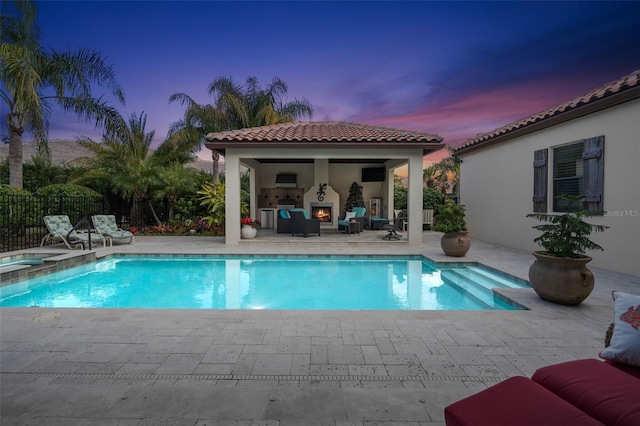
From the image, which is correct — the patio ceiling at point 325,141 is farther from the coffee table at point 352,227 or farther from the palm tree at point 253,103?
the palm tree at point 253,103

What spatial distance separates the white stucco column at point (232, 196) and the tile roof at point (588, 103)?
30.2ft

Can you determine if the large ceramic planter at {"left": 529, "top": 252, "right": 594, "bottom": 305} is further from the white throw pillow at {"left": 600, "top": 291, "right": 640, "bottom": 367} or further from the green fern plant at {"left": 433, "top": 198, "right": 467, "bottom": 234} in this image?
the green fern plant at {"left": 433, "top": 198, "right": 467, "bottom": 234}

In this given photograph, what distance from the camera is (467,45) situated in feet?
42.8

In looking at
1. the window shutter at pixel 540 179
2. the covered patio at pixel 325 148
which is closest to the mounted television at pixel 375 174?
the covered patio at pixel 325 148

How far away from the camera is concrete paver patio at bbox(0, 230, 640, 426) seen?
7.84 feet

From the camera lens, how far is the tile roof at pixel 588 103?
676cm

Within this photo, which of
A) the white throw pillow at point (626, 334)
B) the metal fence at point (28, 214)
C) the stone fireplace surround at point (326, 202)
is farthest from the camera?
the stone fireplace surround at point (326, 202)

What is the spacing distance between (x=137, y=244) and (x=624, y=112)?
14.1 m

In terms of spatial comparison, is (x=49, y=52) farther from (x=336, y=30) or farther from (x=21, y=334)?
(x=21, y=334)

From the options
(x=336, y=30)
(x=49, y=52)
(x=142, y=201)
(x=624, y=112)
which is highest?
(x=336, y=30)

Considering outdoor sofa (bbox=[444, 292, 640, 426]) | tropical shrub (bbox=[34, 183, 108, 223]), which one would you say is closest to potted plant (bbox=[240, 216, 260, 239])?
tropical shrub (bbox=[34, 183, 108, 223])

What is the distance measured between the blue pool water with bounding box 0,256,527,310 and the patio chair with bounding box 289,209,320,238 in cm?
322

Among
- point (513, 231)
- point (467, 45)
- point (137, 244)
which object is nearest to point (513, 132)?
point (513, 231)

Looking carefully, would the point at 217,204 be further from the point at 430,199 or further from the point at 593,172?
the point at 593,172
